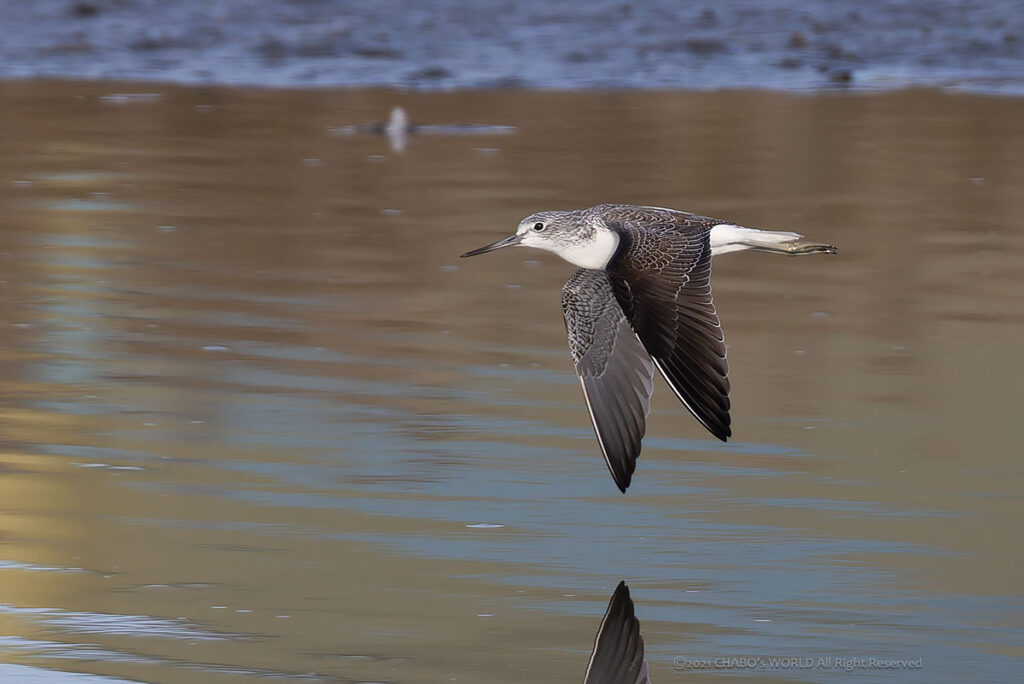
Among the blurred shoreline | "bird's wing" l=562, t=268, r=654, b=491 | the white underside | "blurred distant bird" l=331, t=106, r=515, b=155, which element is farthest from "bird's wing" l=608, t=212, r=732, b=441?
the blurred shoreline

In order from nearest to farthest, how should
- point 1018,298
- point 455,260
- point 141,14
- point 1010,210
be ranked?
point 1018,298, point 455,260, point 1010,210, point 141,14

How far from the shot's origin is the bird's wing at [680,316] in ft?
20.0

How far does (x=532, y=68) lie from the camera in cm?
1806

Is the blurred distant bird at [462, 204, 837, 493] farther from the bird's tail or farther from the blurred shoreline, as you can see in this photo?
the blurred shoreline

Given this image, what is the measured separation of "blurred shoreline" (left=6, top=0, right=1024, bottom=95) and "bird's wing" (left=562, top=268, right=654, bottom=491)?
978 centimetres

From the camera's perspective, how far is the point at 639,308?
6293 millimetres

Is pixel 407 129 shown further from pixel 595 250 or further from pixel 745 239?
pixel 745 239

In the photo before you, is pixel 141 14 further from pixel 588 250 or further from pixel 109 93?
pixel 588 250

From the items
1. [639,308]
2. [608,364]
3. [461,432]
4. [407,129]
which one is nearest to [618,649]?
[639,308]

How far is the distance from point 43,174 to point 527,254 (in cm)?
325

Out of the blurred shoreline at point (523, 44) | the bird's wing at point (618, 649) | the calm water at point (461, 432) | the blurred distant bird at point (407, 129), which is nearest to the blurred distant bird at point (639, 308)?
the calm water at point (461, 432)

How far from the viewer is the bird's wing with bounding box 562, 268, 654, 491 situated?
669 cm

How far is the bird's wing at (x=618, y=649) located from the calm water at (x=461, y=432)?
0.13ft

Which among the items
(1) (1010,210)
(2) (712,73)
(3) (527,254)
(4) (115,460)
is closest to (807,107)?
(2) (712,73)
